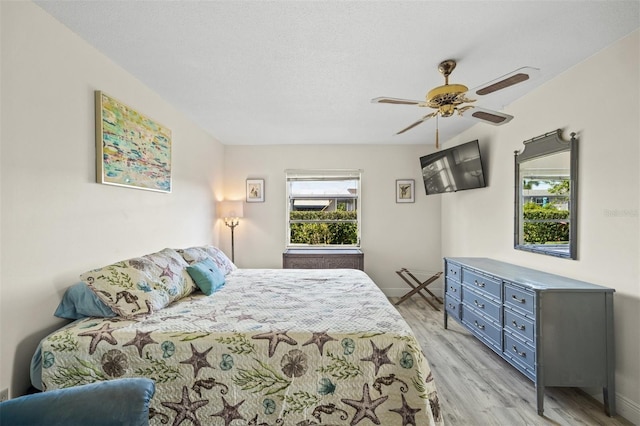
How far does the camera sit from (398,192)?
4.74 metres

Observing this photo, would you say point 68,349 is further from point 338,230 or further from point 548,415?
point 338,230

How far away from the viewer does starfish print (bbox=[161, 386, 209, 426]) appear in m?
1.51

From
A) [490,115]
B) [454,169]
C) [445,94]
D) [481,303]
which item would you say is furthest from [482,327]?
→ [445,94]

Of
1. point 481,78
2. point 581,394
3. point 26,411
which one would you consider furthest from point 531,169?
point 26,411

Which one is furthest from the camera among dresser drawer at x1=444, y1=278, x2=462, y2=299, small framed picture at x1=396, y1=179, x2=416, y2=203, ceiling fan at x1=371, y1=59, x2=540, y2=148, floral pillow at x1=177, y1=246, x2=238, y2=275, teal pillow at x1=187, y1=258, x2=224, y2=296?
small framed picture at x1=396, y1=179, x2=416, y2=203

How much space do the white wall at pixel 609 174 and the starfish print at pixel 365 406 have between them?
172 centimetres

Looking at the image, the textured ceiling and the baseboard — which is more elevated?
the textured ceiling

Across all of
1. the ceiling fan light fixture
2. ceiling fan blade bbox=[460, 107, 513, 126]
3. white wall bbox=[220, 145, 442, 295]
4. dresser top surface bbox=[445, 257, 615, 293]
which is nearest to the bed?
dresser top surface bbox=[445, 257, 615, 293]

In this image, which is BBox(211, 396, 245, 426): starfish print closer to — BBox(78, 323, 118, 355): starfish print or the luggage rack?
BBox(78, 323, 118, 355): starfish print

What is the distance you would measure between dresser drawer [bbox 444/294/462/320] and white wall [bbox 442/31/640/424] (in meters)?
0.82

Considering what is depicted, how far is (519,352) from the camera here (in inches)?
84.8

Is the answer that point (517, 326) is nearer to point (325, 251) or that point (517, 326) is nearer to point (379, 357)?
point (379, 357)

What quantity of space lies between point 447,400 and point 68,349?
2421 millimetres

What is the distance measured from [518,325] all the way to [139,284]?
276 cm
